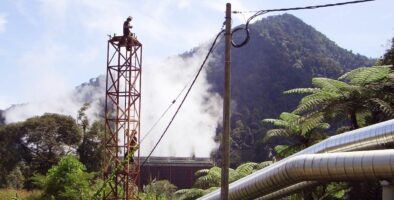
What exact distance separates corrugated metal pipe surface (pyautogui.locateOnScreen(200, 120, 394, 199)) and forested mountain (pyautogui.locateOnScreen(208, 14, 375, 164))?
53532mm

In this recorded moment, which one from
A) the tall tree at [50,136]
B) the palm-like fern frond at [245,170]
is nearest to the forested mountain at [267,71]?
the tall tree at [50,136]

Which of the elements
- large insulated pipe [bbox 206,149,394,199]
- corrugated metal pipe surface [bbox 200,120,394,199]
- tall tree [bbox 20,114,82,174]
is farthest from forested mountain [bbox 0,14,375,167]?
large insulated pipe [bbox 206,149,394,199]

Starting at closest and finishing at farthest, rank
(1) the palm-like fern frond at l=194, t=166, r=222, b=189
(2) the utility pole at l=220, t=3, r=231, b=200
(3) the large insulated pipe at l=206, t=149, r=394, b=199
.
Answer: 1. (2) the utility pole at l=220, t=3, r=231, b=200
2. (3) the large insulated pipe at l=206, t=149, r=394, b=199
3. (1) the palm-like fern frond at l=194, t=166, r=222, b=189

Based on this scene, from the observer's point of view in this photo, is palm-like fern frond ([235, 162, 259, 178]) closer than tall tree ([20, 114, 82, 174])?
Yes

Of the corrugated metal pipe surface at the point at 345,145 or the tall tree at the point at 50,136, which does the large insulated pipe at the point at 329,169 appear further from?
the tall tree at the point at 50,136

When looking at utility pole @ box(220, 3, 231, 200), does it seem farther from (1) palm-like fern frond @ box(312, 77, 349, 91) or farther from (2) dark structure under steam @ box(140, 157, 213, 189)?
(2) dark structure under steam @ box(140, 157, 213, 189)

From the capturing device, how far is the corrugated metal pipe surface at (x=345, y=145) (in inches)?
461

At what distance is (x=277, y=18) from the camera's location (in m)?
131

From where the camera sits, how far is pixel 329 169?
36.2 feet

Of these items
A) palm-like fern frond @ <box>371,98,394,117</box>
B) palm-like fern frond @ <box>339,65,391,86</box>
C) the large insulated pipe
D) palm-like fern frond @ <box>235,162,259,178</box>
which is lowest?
palm-like fern frond @ <box>235,162,259,178</box>

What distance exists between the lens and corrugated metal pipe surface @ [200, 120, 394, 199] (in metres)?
11.7

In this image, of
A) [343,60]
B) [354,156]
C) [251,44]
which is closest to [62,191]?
[354,156]

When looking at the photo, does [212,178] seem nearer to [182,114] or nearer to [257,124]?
[257,124]

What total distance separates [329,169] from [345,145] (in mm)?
1608
